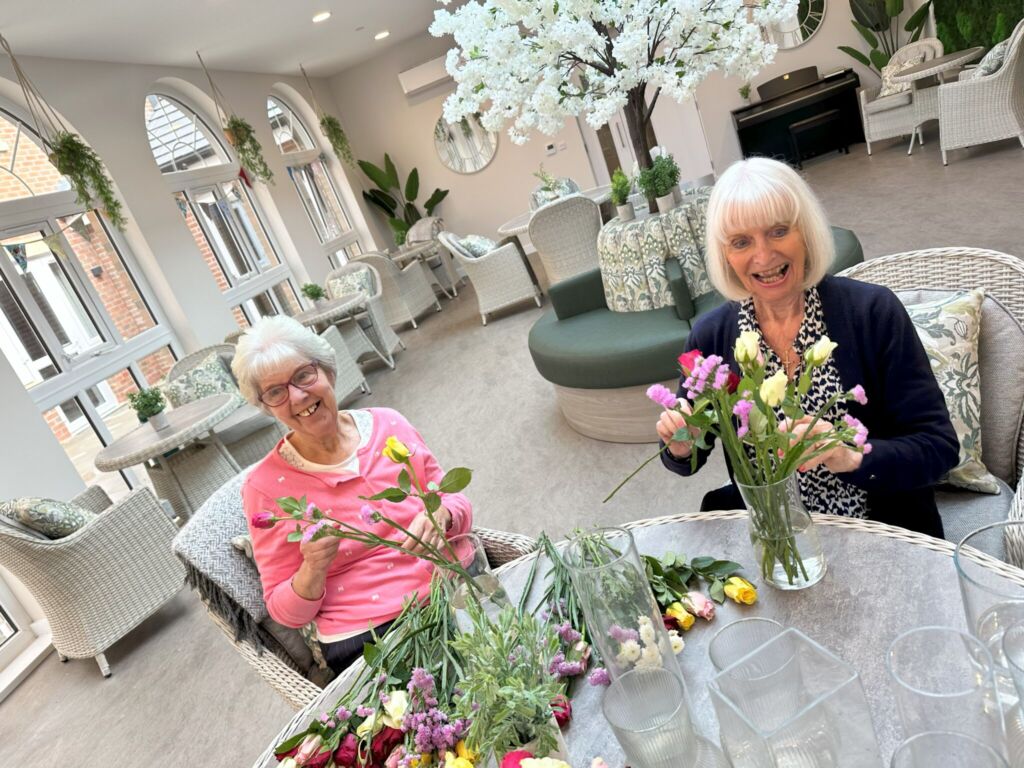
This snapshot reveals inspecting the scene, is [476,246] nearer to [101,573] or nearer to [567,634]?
[101,573]

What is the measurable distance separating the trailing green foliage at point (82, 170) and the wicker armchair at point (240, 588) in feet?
13.2

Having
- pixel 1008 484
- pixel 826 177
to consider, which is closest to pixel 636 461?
pixel 1008 484

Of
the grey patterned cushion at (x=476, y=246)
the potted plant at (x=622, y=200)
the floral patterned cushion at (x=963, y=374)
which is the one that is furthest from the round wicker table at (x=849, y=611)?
the grey patterned cushion at (x=476, y=246)

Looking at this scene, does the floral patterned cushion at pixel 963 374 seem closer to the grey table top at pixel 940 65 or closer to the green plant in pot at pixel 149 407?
the green plant in pot at pixel 149 407

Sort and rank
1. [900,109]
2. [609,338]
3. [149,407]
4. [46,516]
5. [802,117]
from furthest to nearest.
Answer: [802,117]
[900,109]
[149,407]
[609,338]
[46,516]

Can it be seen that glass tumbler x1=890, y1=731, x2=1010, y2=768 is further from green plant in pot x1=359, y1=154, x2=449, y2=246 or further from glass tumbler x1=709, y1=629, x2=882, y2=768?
green plant in pot x1=359, y1=154, x2=449, y2=246

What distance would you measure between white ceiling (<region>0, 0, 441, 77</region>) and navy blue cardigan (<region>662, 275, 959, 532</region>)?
15.6ft

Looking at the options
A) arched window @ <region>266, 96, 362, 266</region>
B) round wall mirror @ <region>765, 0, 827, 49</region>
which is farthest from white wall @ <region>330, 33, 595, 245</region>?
round wall mirror @ <region>765, 0, 827, 49</region>

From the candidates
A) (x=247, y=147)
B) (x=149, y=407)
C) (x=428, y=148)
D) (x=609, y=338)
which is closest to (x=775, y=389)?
(x=609, y=338)

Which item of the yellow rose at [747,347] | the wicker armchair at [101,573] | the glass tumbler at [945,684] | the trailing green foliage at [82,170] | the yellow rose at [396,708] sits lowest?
the wicker armchair at [101,573]

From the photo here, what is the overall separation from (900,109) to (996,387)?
24.0 ft

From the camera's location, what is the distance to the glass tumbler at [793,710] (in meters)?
0.62

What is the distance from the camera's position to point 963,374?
1559 mm

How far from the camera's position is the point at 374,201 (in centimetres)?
982
